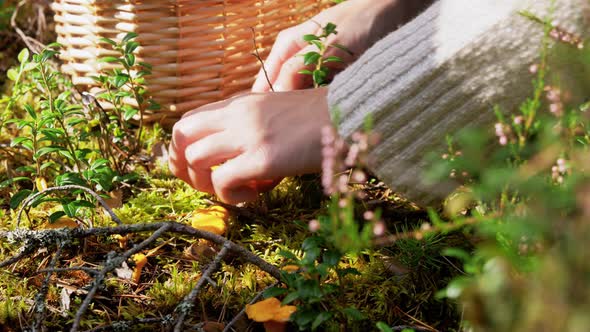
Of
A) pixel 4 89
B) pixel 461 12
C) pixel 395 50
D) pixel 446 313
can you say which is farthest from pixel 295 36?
pixel 4 89

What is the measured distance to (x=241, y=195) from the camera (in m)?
1.65

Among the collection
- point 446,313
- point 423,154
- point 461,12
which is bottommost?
point 446,313

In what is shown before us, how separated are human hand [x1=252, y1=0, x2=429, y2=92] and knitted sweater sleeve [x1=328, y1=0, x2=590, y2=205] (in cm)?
41

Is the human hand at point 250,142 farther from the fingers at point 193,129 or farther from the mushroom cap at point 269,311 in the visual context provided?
the mushroom cap at point 269,311

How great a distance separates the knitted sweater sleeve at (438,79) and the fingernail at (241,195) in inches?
11.9

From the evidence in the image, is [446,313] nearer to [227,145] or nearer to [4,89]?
[227,145]

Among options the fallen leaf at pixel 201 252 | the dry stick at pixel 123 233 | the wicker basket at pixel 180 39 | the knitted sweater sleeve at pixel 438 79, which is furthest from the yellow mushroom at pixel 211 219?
the wicker basket at pixel 180 39

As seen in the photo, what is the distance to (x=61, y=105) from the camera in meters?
1.74

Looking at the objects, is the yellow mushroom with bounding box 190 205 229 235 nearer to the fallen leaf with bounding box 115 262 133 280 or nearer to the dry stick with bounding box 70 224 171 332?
the fallen leaf with bounding box 115 262 133 280

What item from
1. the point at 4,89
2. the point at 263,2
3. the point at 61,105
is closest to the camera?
the point at 61,105

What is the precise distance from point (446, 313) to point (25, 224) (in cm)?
112

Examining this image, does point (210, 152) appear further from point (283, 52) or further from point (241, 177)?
point (283, 52)

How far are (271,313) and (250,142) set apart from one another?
508mm

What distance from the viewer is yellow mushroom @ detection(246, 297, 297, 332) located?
1.22 metres
